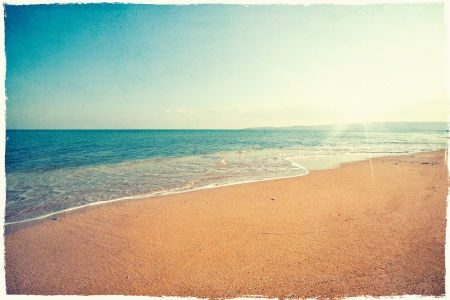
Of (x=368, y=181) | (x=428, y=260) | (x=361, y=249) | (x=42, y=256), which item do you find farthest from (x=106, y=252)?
(x=368, y=181)

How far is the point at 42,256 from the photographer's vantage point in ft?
12.5

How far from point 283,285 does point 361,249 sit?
161cm

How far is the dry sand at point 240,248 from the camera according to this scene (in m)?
3.09

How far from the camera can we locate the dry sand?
3090mm

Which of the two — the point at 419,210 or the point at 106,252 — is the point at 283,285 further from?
the point at 419,210

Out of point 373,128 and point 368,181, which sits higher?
point 373,128

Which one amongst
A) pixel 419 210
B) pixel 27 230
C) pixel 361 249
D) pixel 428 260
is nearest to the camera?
pixel 428 260

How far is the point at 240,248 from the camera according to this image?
153 inches

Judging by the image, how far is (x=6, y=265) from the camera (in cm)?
364

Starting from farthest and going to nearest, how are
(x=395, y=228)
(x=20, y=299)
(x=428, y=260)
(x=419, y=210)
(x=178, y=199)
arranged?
1. (x=178, y=199)
2. (x=419, y=210)
3. (x=395, y=228)
4. (x=428, y=260)
5. (x=20, y=299)

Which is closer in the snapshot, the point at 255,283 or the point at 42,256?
the point at 255,283

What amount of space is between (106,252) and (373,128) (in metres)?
128

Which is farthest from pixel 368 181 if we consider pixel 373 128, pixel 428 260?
pixel 373 128

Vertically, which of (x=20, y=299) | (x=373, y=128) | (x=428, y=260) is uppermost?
(x=373, y=128)
